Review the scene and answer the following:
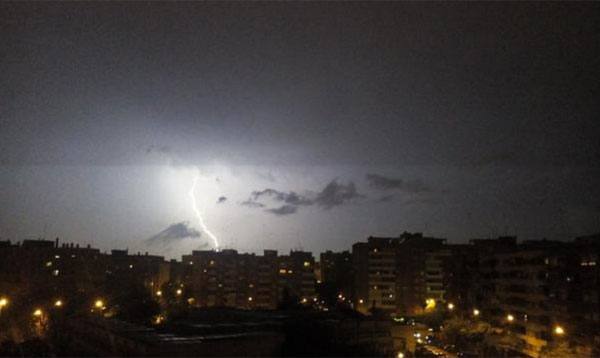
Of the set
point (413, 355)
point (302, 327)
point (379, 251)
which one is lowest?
point (413, 355)

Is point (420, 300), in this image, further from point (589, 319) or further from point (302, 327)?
point (302, 327)

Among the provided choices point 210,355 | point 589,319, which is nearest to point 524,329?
point 589,319

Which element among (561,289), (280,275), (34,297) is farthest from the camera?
(280,275)

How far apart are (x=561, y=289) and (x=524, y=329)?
5.85 m

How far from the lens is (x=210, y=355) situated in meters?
19.0

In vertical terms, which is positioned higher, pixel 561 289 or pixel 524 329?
pixel 561 289

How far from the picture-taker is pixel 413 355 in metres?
34.0

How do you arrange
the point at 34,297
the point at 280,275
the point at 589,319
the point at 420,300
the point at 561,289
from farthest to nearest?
the point at 280,275 → the point at 420,300 → the point at 34,297 → the point at 561,289 → the point at 589,319

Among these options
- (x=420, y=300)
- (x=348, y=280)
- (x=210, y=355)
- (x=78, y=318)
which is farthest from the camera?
(x=348, y=280)

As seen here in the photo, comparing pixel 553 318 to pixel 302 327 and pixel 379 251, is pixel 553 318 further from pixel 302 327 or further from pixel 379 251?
pixel 379 251

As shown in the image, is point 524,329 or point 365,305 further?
point 365,305

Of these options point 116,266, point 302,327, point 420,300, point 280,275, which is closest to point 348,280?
point 280,275

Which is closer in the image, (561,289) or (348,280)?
(561,289)

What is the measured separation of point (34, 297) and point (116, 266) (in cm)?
4570
